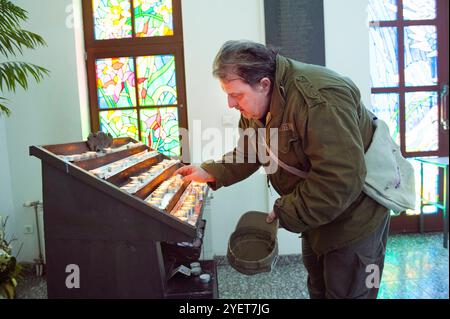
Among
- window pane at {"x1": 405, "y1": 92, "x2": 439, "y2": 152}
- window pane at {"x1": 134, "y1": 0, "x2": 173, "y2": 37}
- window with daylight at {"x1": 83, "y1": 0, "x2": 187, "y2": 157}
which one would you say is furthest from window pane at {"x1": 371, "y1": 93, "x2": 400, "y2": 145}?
window pane at {"x1": 134, "y1": 0, "x2": 173, "y2": 37}

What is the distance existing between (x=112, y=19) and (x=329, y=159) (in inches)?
119

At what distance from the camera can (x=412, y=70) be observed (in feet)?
12.9

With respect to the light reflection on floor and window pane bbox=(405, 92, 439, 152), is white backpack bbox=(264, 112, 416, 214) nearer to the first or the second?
the light reflection on floor

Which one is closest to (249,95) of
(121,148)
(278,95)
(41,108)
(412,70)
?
(278,95)

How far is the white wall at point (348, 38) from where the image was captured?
11.0 feet

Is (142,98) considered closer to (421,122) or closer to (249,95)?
(249,95)

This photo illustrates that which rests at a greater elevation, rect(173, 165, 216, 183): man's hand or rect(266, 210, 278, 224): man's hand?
rect(173, 165, 216, 183): man's hand

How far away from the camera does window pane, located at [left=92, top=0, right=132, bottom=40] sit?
3523mm

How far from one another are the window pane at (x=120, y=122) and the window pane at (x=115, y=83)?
68mm

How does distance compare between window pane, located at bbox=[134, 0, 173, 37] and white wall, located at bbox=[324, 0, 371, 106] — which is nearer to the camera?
white wall, located at bbox=[324, 0, 371, 106]

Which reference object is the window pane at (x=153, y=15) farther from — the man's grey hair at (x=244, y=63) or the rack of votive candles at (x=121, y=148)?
the man's grey hair at (x=244, y=63)

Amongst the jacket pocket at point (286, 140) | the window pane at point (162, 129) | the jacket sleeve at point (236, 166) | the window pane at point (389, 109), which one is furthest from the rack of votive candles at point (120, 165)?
the window pane at point (389, 109)

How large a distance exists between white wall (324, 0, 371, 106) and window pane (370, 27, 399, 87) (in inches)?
22.0
